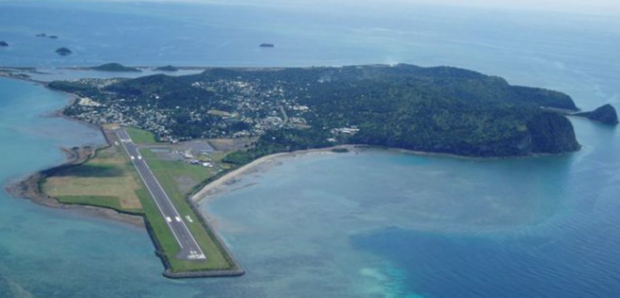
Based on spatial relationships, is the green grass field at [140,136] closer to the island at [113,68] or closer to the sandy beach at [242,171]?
the sandy beach at [242,171]

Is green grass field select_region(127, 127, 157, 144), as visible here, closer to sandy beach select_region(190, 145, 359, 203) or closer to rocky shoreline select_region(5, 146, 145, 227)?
rocky shoreline select_region(5, 146, 145, 227)

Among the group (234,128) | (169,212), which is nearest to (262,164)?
(234,128)

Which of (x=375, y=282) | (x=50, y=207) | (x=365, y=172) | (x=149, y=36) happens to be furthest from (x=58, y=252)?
(x=149, y=36)

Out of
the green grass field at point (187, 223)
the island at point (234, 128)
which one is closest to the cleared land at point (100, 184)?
the island at point (234, 128)

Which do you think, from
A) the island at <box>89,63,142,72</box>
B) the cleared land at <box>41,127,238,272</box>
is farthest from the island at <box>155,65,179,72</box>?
the cleared land at <box>41,127,238,272</box>

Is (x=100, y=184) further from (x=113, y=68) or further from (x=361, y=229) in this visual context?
(x=113, y=68)
